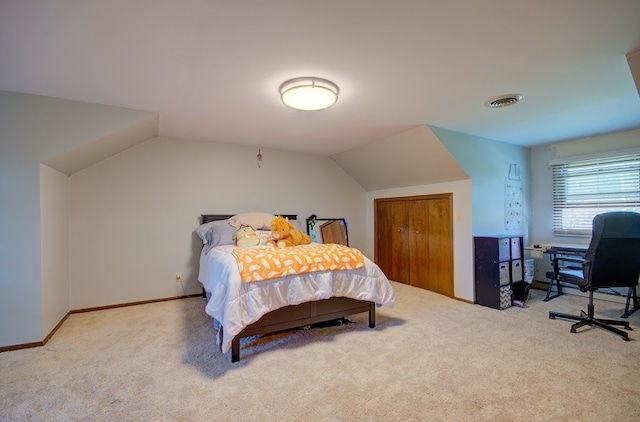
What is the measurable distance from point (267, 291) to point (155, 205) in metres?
2.44

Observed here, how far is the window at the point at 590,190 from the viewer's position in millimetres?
3723

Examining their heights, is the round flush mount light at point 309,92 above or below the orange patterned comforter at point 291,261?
above

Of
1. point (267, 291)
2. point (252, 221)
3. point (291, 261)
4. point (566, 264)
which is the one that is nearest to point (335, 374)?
point (267, 291)

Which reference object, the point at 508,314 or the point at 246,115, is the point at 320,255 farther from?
the point at 508,314

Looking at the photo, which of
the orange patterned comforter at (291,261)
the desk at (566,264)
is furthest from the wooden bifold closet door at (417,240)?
the orange patterned comforter at (291,261)

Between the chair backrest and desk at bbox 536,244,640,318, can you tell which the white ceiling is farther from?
desk at bbox 536,244,640,318

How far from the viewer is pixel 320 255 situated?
8.83 ft

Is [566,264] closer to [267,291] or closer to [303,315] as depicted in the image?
[303,315]

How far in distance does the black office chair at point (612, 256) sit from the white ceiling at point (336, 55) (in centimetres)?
116

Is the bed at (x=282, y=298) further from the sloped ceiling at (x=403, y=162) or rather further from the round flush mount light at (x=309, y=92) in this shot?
the sloped ceiling at (x=403, y=162)

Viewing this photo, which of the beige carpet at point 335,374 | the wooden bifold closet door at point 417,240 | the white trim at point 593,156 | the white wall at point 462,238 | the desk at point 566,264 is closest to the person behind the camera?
the beige carpet at point 335,374

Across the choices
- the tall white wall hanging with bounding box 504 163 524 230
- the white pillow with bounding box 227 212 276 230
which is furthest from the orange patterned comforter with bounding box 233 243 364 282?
the tall white wall hanging with bounding box 504 163 524 230

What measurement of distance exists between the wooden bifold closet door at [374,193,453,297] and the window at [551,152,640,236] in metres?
1.80

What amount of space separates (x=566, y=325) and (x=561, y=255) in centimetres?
131
